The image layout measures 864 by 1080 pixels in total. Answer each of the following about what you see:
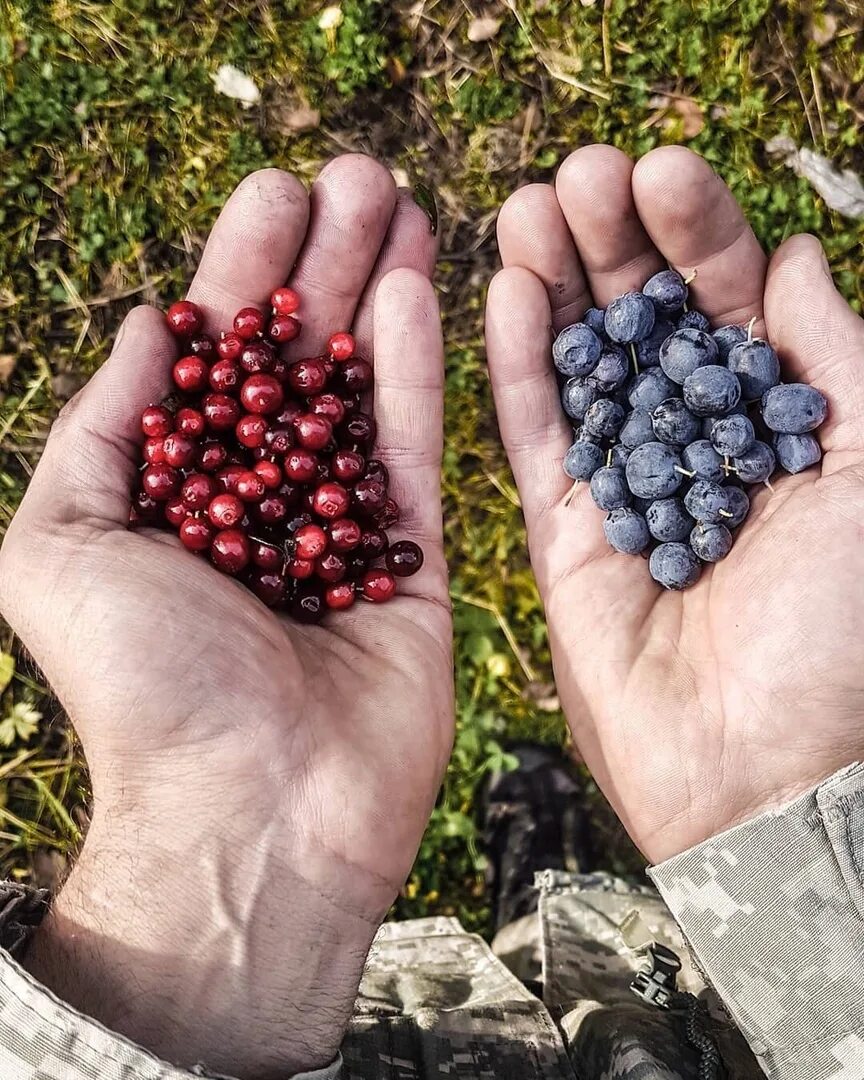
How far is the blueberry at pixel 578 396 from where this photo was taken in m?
3.48

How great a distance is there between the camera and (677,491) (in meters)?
3.39

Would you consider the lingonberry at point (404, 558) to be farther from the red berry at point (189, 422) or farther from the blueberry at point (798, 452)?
the blueberry at point (798, 452)

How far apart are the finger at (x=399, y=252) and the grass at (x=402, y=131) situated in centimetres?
112

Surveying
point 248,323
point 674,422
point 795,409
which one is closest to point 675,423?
point 674,422

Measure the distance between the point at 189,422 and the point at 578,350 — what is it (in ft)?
4.49

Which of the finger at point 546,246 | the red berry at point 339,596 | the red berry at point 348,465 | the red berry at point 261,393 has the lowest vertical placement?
the red berry at point 339,596

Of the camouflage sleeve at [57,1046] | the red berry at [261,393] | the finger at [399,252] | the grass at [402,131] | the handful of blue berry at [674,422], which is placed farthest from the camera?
the grass at [402,131]

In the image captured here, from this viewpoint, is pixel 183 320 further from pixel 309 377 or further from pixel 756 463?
pixel 756 463

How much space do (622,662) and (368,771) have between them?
0.97 m

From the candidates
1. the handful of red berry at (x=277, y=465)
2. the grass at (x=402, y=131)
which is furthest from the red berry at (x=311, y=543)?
the grass at (x=402, y=131)

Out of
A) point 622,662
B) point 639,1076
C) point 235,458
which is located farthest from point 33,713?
point 639,1076

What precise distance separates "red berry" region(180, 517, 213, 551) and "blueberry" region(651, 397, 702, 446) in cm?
154

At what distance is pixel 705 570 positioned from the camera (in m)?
3.34

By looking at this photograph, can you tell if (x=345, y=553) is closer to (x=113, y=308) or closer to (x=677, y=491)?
(x=677, y=491)
